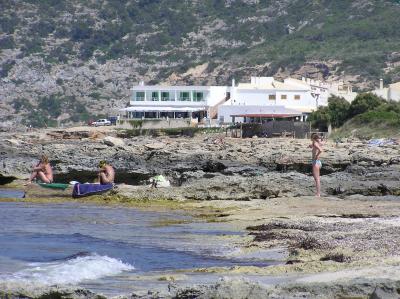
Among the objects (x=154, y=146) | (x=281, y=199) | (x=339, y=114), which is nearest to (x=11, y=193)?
(x=281, y=199)

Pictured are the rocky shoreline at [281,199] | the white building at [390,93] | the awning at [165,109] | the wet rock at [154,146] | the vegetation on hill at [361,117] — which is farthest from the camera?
the awning at [165,109]

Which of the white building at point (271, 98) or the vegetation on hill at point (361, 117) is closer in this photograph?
the vegetation on hill at point (361, 117)

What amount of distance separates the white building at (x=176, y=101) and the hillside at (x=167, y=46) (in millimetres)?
22351

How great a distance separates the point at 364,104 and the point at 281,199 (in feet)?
152

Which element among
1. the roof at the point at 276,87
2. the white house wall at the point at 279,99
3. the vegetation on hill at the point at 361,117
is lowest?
the vegetation on hill at the point at 361,117

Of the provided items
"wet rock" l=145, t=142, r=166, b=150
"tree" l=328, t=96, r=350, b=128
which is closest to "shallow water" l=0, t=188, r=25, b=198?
"wet rock" l=145, t=142, r=166, b=150

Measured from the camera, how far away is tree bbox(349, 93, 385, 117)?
7376 cm

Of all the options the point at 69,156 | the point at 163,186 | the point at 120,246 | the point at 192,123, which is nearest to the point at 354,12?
the point at 192,123

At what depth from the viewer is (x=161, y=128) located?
84.4m

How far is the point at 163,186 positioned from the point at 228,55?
103403mm

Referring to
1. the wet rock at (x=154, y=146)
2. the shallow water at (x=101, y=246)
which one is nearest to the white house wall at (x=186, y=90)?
the wet rock at (x=154, y=146)

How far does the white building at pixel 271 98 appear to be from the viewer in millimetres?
86688

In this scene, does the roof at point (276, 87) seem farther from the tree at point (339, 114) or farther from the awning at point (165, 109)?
the tree at point (339, 114)

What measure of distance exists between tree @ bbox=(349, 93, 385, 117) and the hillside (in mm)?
39121
